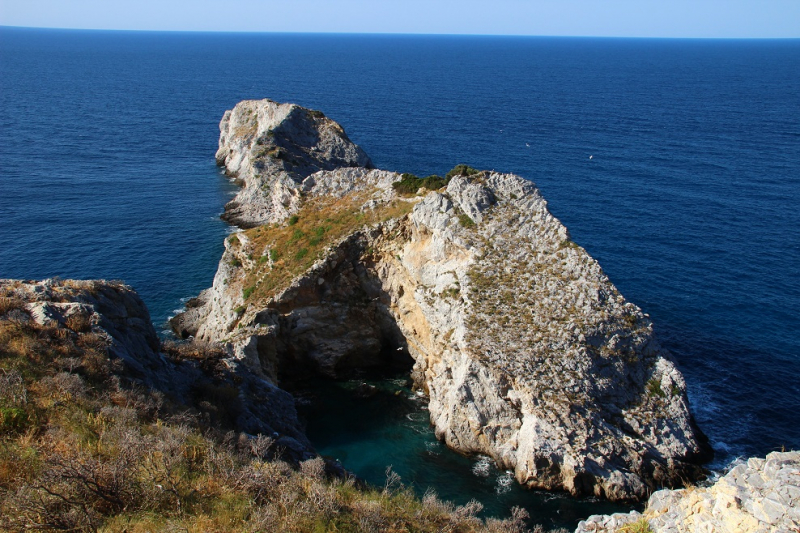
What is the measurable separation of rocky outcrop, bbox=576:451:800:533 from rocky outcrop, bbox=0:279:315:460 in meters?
16.0

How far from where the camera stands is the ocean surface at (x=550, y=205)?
42344 mm

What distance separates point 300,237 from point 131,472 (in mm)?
32422

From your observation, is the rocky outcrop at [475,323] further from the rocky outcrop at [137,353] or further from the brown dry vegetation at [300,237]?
the rocky outcrop at [137,353]

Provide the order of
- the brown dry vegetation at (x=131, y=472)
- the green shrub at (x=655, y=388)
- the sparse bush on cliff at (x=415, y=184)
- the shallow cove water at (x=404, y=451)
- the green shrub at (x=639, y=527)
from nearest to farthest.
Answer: the brown dry vegetation at (x=131, y=472)
the green shrub at (x=639, y=527)
the shallow cove water at (x=404, y=451)
the green shrub at (x=655, y=388)
the sparse bush on cliff at (x=415, y=184)

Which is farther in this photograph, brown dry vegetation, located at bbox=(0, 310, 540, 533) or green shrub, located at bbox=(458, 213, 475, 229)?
green shrub, located at bbox=(458, 213, 475, 229)

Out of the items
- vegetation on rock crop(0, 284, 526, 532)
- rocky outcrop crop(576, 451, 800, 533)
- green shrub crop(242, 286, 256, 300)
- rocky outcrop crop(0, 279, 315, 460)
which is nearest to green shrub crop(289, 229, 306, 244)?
green shrub crop(242, 286, 256, 300)

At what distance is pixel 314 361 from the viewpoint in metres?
47.7

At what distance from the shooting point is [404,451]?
127ft

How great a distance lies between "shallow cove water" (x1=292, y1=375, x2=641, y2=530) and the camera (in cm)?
3359

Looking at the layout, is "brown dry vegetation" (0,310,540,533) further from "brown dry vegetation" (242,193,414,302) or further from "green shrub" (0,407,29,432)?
"brown dry vegetation" (242,193,414,302)

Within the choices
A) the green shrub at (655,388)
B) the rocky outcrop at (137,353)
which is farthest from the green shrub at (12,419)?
the green shrub at (655,388)

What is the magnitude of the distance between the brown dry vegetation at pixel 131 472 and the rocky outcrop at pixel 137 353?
1522mm

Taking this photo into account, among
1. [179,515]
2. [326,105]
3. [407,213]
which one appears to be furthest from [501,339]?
[326,105]

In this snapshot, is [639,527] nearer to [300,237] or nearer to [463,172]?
[300,237]
